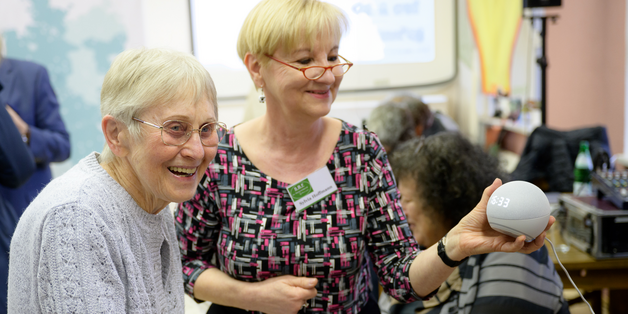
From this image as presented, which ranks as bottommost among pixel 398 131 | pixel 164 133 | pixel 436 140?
pixel 398 131

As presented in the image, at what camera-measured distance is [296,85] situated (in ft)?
4.31

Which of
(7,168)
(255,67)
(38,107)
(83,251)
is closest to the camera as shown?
(83,251)

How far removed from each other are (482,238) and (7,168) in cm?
158

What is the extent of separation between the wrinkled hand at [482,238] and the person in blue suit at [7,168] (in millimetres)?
1493

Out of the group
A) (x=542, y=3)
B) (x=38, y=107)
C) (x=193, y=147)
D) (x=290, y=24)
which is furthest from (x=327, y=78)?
(x=542, y=3)

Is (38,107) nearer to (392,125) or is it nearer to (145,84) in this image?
(145,84)

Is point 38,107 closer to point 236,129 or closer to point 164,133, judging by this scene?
point 236,129

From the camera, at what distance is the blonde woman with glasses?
1302mm

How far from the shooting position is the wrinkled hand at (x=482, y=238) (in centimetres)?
106

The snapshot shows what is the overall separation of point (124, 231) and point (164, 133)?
0.69 feet

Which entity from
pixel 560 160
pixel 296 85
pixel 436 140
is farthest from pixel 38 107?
pixel 560 160

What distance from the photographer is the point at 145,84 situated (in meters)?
0.95

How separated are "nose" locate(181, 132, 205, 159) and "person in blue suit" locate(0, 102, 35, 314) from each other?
3.45ft

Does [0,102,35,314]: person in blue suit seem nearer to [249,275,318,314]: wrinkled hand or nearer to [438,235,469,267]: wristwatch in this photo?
[249,275,318,314]: wrinkled hand
